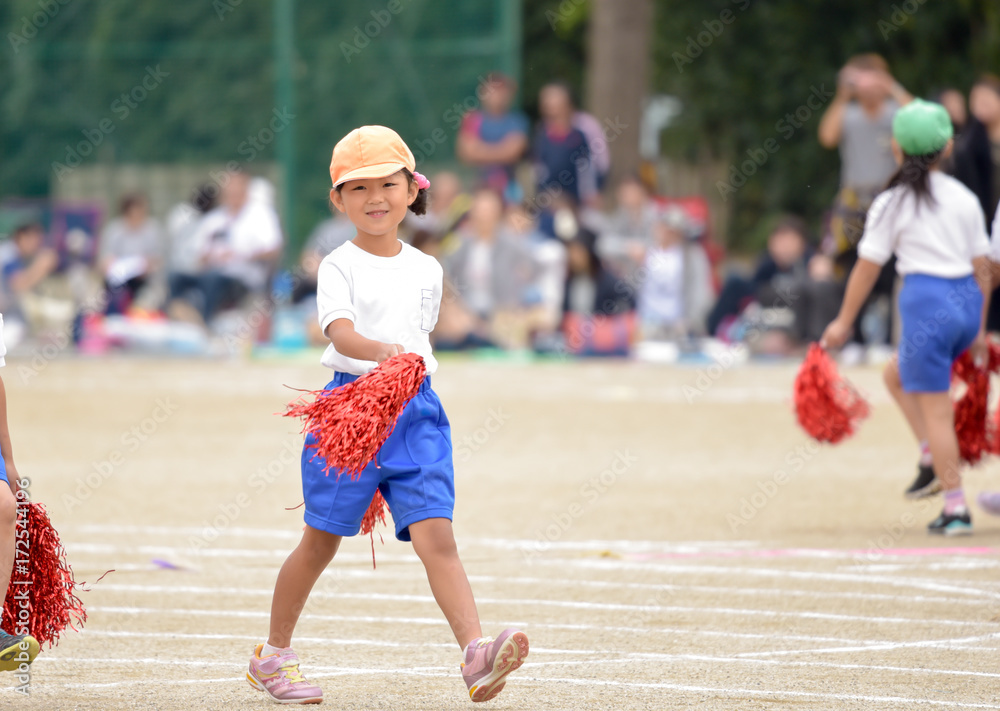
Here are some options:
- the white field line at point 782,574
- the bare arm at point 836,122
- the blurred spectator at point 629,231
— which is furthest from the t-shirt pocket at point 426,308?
the blurred spectator at point 629,231

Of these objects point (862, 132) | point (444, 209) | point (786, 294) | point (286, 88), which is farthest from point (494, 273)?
point (286, 88)

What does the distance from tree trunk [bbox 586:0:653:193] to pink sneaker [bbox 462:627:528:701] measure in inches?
688

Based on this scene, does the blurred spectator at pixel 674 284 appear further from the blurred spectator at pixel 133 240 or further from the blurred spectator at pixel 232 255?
the blurred spectator at pixel 133 240

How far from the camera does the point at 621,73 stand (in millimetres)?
21984

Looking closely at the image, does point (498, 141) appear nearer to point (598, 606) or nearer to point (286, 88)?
point (286, 88)

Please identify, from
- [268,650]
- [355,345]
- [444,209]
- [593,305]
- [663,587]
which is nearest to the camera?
[355,345]

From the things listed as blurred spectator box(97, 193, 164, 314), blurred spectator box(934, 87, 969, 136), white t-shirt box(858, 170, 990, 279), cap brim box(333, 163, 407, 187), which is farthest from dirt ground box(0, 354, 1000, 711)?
blurred spectator box(97, 193, 164, 314)

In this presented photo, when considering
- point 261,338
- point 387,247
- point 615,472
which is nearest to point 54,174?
point 261,338

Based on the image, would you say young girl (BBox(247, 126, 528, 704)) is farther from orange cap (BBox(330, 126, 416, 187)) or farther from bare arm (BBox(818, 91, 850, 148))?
bare arm (BBox(818, 91, 850, 148))

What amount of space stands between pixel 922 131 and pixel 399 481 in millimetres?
3756

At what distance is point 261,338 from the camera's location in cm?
1786

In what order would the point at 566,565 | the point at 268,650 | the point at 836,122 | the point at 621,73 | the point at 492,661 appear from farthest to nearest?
1. the point at 621,73
2. the point at 836,122
3. the point at 566,565
4. the point at 268,650
5. the point at 492,661

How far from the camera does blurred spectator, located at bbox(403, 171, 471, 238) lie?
59.5 feet

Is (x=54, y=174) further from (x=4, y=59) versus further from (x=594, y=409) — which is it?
(x=594, y=409)
